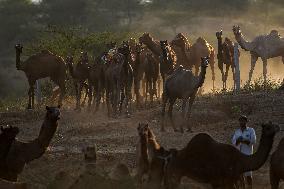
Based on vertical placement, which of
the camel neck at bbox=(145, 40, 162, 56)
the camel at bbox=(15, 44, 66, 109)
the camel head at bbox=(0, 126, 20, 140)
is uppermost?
the camel neck at bbox=(145, 40, 162, 56)

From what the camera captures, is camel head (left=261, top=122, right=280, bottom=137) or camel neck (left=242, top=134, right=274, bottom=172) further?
camel neck (left=242, top=134, right=274, bottom=172)

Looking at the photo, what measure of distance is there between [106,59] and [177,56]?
3192mm

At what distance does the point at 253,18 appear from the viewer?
230ft

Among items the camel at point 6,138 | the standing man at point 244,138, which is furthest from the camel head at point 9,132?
the standing man at point 244,138

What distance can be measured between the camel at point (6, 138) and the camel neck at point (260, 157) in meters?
3.69

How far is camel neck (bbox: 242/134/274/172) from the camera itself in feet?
38.7

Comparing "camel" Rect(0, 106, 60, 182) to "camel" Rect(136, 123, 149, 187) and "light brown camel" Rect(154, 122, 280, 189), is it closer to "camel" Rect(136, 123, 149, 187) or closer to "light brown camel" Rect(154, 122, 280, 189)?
"camel" Rect(136, 123, 149, 187)

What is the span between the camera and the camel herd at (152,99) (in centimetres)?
1209

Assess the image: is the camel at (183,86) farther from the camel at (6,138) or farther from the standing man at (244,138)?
the camel at (6,138)

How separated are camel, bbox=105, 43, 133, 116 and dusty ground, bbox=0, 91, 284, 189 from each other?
0.56 meters

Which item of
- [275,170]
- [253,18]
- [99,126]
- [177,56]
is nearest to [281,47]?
[177,56]

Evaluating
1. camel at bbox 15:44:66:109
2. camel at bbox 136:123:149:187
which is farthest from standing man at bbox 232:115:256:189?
camel at bbox 15:44:66:109

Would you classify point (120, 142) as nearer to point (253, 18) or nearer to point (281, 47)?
point (281, 47)

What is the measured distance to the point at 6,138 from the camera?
41.4ft
